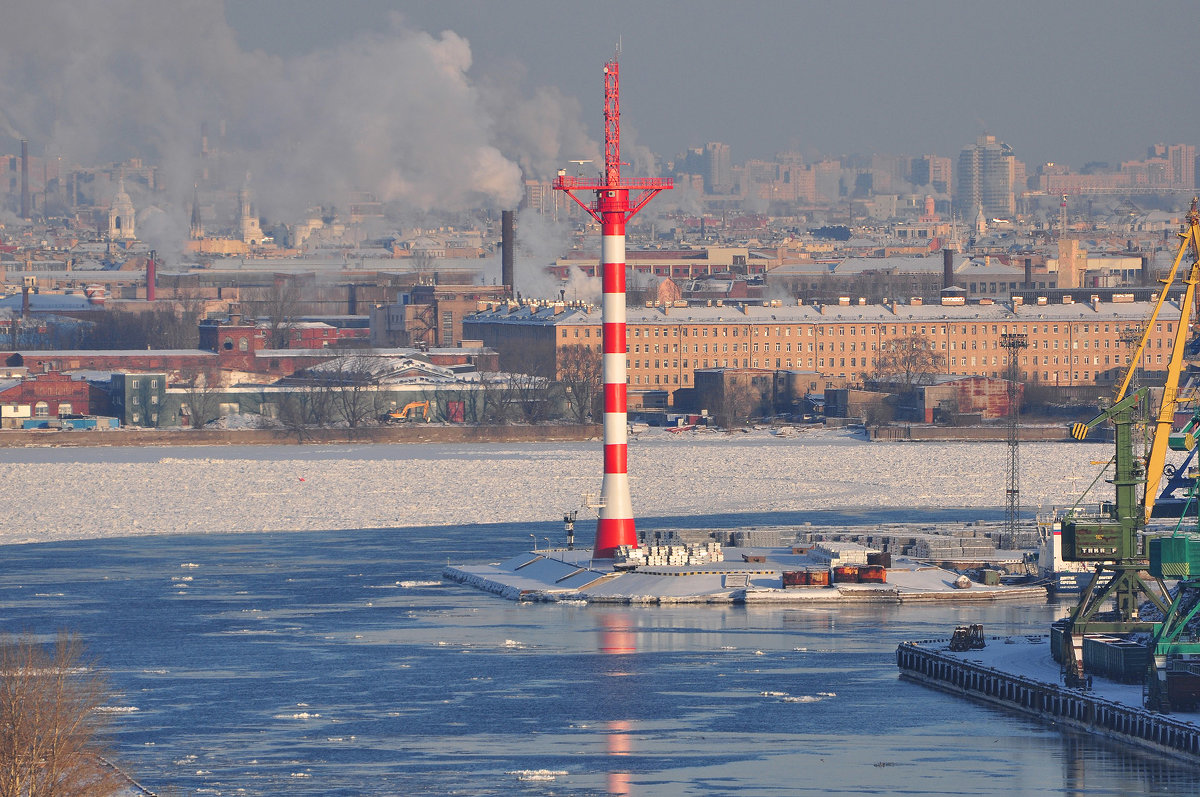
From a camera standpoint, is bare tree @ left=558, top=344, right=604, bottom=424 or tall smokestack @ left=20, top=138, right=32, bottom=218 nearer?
bare tree @ left=558, top=344, right=604, bottom=424

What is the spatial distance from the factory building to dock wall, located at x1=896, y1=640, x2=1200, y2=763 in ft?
155

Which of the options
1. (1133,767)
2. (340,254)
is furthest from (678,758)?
(340,254)

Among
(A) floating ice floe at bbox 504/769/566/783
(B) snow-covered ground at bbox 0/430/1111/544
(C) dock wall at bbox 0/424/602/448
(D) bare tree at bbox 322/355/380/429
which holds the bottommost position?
(A) floating ice floe at bbox 504/769/566/783

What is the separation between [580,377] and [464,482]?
22.2m

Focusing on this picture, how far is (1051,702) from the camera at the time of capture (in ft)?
78.3

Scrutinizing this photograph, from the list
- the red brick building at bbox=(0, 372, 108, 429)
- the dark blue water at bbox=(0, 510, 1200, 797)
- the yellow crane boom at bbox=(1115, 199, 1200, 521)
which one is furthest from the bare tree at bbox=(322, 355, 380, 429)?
the yellow crane boom at bbox=(1115, 199, 1200, 521)

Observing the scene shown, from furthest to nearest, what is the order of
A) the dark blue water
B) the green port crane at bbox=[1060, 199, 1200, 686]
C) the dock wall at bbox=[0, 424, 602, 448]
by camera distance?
the dock wall at bbox=[0, 424, 602, 448] < the green port crane at bbox=[1060, 199, 1200, 686] < the dark blue water

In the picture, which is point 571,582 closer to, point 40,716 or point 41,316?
point 40,716

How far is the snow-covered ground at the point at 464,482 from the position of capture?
135ft

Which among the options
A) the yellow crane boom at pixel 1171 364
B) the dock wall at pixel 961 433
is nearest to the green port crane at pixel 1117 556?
the yellow crane boom at pixel 1171 364

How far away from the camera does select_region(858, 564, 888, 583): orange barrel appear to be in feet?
107

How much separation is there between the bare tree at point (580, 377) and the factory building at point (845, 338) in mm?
535

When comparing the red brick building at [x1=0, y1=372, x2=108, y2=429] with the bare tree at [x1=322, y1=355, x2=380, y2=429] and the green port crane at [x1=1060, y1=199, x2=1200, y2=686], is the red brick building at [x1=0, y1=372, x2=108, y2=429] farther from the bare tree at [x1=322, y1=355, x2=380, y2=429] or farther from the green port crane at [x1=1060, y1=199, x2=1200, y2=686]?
the green port crane at [x1=1060, y1=199, x2=1200, y2=686]

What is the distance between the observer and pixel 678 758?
21.7 meters
